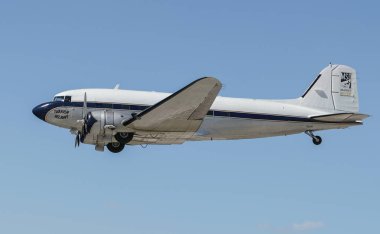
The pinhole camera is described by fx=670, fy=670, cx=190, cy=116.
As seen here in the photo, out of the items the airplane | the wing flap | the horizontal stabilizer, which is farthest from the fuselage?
the wing flap

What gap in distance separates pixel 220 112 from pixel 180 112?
3.17 metres

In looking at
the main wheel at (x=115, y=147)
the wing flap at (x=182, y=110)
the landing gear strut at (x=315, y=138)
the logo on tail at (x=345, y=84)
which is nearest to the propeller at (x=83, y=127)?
the main wheel at (x=115, y=147)

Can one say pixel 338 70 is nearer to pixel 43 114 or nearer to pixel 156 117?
pixel 156 117

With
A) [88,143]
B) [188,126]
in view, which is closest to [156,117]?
[188,126]

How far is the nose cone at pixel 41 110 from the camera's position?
2981 centimetres

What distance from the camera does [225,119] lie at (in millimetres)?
30719

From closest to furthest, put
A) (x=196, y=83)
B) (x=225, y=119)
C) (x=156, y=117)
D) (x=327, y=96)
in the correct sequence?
1. (x=196, y=83)
2. (x=156, y=117)
3. (x=225, y=119)
4. (x=327, y=96)

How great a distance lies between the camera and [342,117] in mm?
31922

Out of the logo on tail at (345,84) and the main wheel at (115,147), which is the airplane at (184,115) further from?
the logo on tail at (345,84)

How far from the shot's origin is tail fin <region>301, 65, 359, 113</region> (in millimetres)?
34250

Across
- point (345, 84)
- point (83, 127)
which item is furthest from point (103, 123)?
point (345, 84)

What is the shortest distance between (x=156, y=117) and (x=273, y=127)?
6374 millimetres

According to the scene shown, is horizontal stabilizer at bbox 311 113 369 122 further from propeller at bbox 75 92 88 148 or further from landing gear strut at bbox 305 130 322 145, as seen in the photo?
propeller at bbox 75 92 88 148

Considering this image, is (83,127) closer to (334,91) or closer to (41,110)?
(41,110)
